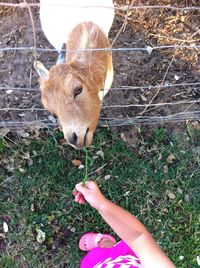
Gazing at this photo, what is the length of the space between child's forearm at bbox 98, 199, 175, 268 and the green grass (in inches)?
34.7

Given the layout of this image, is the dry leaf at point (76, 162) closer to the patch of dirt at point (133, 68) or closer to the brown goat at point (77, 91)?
the patch of dirt at point (133, 68)

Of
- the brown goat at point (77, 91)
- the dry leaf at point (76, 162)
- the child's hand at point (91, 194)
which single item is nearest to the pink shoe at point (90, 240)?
the dry leaf at point (76, 162)

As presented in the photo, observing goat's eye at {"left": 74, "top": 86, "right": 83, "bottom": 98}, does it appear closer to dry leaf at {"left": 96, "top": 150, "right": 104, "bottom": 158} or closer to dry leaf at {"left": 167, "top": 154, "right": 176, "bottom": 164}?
dry leaf at {"left": 96, "top": 150, "right": 104, "bottom": 158}

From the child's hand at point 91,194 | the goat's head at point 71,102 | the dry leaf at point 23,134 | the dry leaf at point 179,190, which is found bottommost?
the dry leaf at point 179,190

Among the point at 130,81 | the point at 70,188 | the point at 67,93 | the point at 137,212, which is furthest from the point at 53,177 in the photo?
the point at 67,93

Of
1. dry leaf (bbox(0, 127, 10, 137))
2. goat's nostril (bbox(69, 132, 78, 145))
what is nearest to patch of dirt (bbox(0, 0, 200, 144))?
dry leaf (bbox(0, 127, 10, 137))

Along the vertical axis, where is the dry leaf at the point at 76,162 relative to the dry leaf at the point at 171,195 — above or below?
above

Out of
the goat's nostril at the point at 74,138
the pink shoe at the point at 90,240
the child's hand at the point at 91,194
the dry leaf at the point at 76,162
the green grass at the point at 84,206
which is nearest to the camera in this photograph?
the goat's nostril at the point at 74,138

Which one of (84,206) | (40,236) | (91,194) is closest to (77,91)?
(91,194)

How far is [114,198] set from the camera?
12.0 ft

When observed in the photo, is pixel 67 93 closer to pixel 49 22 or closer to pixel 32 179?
pixel 49 22

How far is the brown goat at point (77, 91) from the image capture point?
2.50 metres

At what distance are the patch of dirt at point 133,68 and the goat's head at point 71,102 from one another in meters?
1.09

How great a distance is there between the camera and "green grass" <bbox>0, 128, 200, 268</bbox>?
3553 mm
